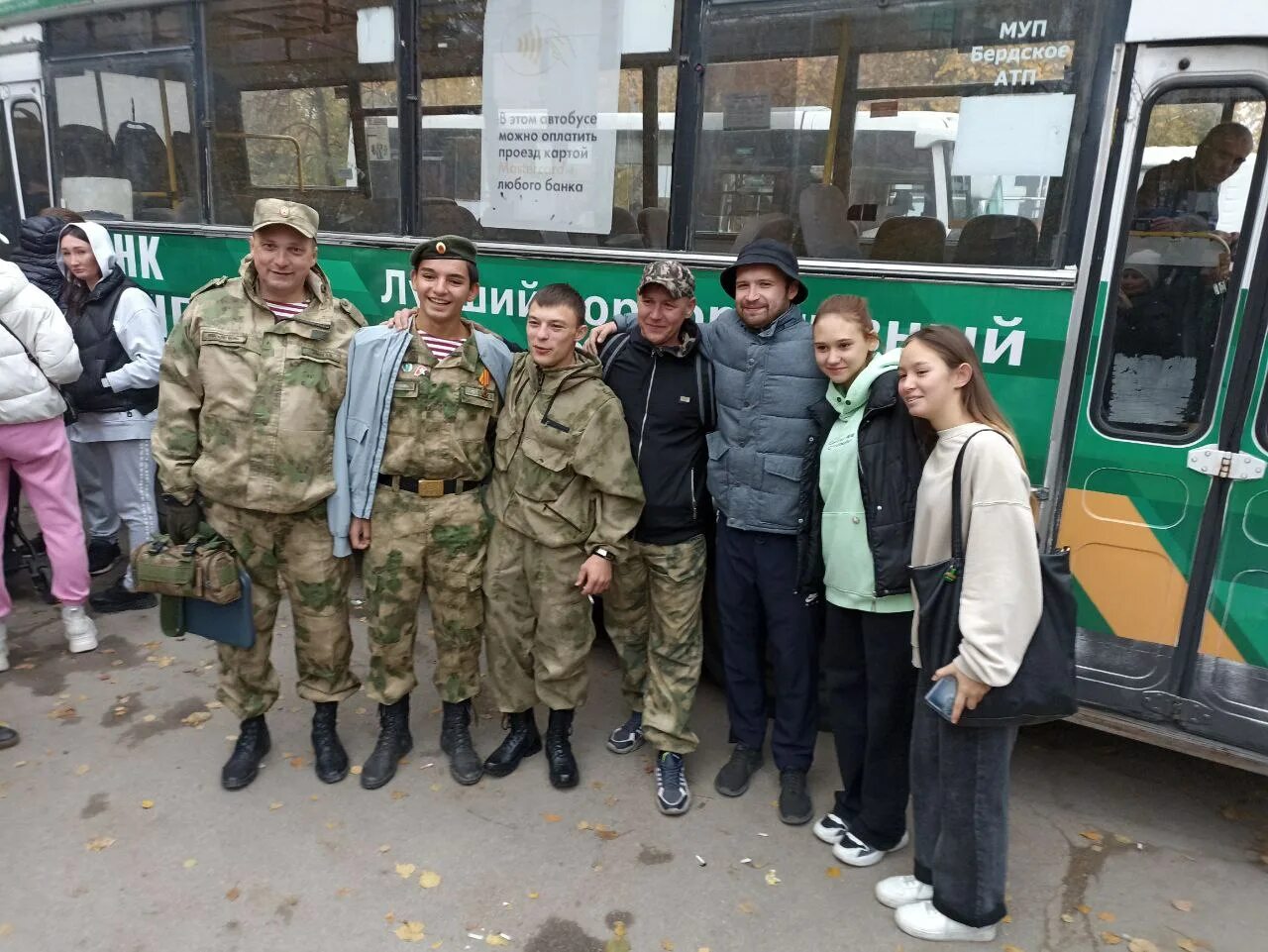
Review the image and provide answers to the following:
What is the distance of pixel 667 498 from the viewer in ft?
10.8

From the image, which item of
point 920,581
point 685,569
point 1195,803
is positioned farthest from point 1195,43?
point 1195,803

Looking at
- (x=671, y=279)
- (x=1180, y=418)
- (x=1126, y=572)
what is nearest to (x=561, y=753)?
(x=671, y=279)

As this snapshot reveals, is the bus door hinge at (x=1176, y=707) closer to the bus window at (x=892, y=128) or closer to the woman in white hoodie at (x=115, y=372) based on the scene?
the bus window at (x=892, y=128)

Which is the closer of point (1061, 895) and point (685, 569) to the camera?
point (1061, 895)

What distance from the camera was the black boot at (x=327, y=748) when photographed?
11.6 feet

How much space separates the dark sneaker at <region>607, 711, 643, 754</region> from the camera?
382 cm

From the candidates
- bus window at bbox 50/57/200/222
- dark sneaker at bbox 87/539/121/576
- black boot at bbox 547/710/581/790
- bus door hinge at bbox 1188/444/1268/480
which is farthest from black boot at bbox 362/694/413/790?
bus window at bbox 50/57/200/222

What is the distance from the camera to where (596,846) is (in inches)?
→ 128

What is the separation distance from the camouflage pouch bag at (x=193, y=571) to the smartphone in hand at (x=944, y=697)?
2.32 metres

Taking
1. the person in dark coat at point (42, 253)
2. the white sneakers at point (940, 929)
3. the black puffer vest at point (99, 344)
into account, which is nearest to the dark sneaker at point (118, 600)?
the black puffer vest at point (99, 344)

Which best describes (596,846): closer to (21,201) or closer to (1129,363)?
(1129,363)

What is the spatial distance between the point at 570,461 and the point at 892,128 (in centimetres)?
169

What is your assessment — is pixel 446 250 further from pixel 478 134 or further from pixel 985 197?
pixel 985 197

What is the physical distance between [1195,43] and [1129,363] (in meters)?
1.00
